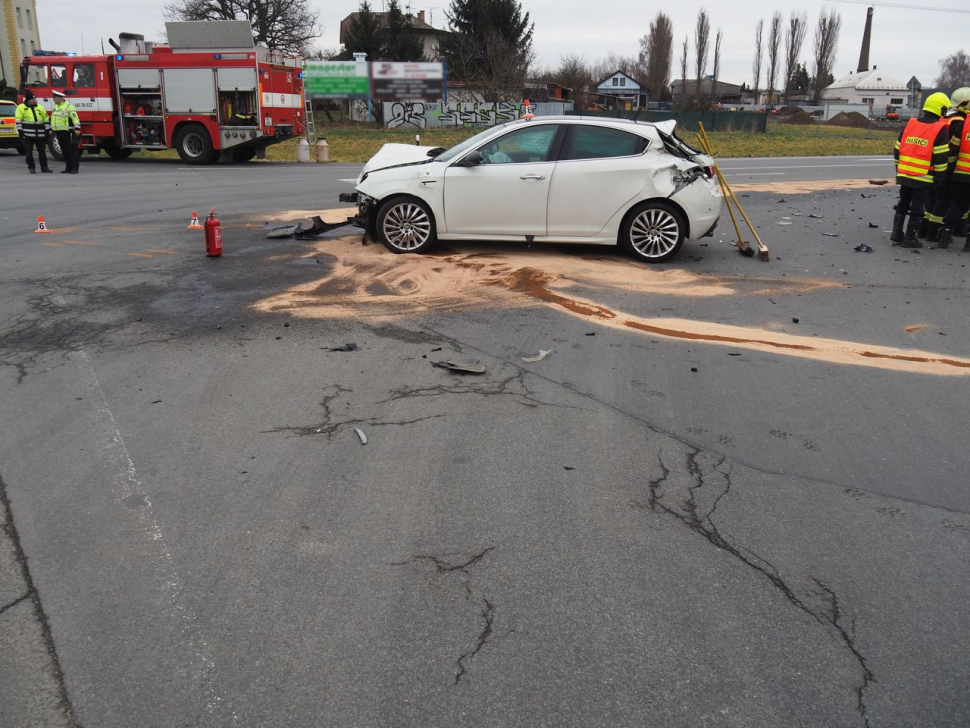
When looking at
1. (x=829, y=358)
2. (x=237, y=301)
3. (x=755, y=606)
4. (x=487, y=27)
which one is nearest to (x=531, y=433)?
(x=755, y=606)

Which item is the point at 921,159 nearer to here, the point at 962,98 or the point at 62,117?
the point at 962,98

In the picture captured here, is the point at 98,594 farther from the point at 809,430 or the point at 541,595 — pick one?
the point at 809,430

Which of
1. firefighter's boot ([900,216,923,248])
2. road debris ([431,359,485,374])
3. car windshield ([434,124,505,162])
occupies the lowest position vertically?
road debris ([431,359,485,374])

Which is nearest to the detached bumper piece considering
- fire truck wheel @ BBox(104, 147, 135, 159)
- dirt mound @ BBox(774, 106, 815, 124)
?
fire truck wheel @ BBox(104, 147, 135, 159)

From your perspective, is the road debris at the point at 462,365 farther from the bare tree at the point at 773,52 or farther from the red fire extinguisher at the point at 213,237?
the bare tree at the point at 773,52

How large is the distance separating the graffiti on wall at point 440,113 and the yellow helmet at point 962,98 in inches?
1599

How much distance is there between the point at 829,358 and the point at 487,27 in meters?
50.7

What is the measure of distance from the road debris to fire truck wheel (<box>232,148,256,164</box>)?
21846 millimetres

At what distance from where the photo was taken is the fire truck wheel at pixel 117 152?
86.7 feet

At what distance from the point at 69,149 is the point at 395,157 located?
1363 centimetres

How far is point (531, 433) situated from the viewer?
17.3 ft

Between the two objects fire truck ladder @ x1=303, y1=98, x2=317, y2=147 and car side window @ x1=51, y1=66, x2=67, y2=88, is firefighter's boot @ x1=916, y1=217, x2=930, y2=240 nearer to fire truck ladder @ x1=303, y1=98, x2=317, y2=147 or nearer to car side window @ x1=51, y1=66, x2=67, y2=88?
car side window @ x1=51, y1=66, x2=67, y2=88

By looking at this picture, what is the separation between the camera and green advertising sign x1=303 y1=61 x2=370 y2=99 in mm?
46125

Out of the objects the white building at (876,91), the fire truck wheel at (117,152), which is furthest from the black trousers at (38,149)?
the white building at (876,91)
